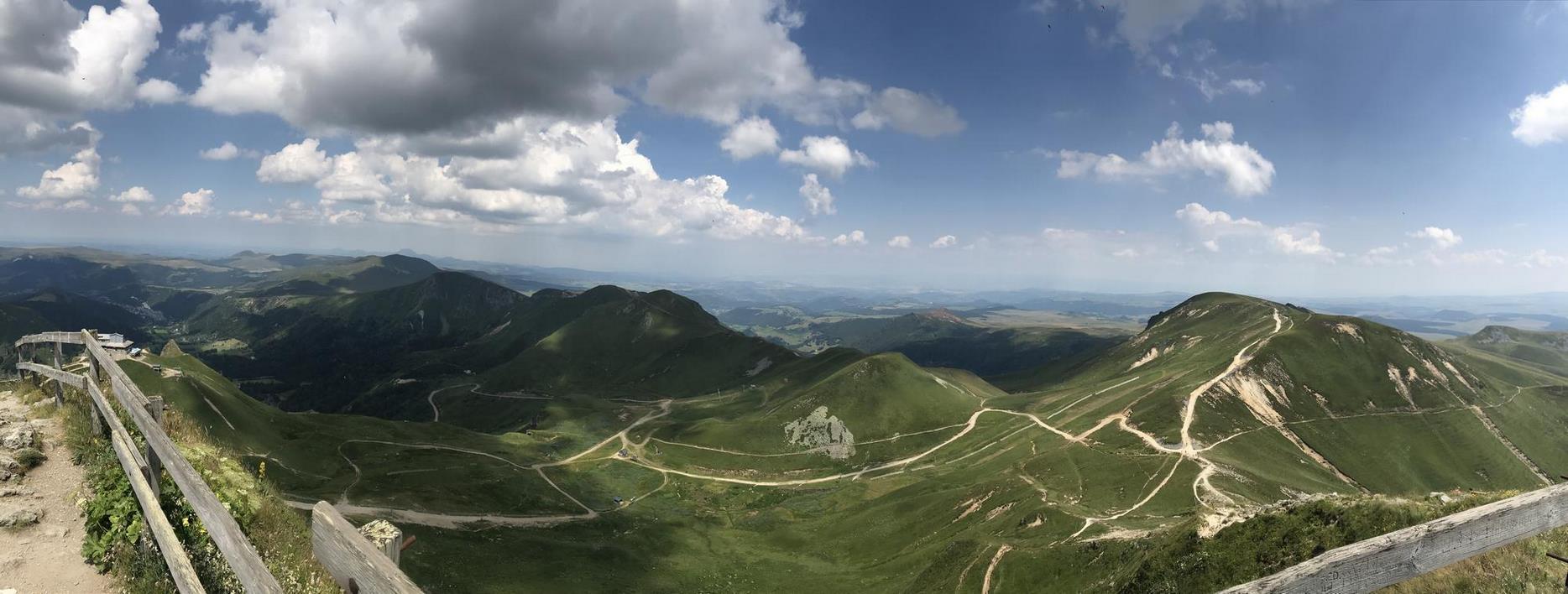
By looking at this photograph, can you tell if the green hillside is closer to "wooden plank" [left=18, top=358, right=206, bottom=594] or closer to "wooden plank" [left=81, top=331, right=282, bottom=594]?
"wooden plank" [left=81, top=331, right=282, bottom=594]

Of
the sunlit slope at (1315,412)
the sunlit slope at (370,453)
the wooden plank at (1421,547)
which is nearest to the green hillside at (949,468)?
the sunlit slope at (1315,412)

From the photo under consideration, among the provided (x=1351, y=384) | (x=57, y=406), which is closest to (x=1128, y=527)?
(x=57, y=406)

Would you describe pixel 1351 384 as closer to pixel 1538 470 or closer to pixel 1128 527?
pixel 1538 470

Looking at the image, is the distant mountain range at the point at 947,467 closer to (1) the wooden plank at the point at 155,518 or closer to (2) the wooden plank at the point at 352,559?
(2) the wooden plank at the point at 352,559

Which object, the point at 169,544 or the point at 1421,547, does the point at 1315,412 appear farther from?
the point at 169,544

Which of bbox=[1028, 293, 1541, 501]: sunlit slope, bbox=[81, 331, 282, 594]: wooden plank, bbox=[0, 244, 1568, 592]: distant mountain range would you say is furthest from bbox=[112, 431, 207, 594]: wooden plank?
bbox=[1028, 293, 1541, 501]: sunlit slope

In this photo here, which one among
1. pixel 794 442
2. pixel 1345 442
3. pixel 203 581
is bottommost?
pixel 794 442
